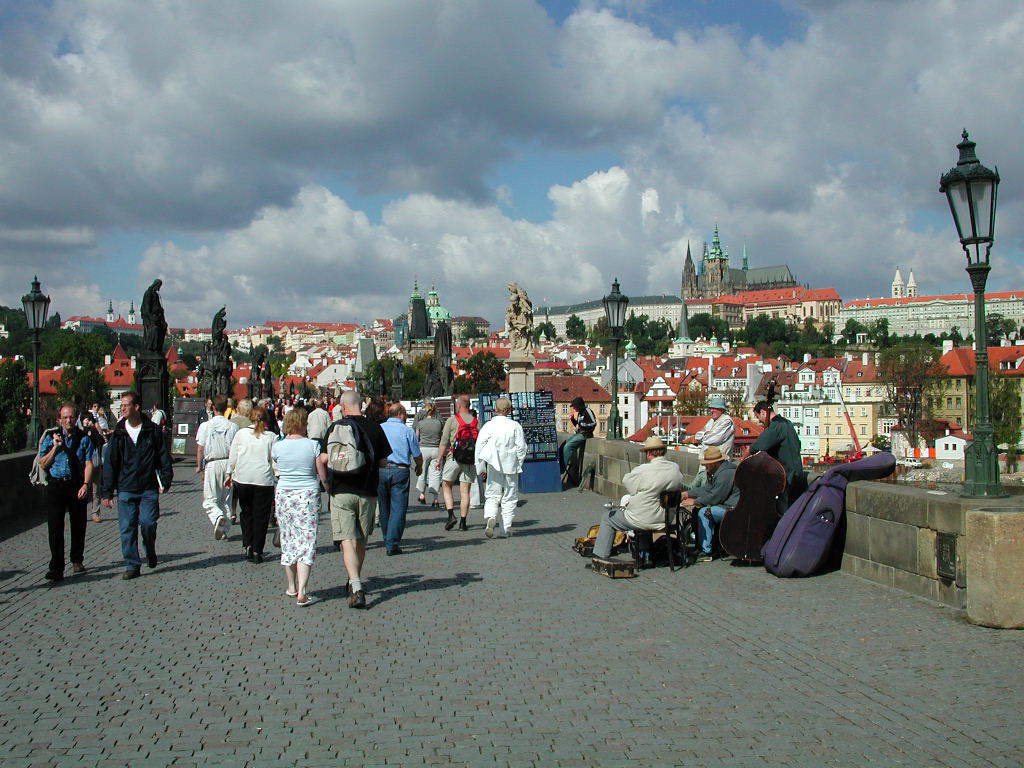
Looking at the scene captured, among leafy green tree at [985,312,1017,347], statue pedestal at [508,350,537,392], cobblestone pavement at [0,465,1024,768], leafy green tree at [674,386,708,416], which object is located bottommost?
leafy green tree at [674,386,708,416]

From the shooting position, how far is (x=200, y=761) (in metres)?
4.50

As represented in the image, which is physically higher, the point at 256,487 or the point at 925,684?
the point at 256,487

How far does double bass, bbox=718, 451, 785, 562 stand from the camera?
9367 millimetres

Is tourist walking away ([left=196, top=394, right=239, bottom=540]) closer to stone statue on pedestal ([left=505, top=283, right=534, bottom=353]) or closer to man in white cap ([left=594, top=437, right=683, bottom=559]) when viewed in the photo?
man in white cap ([left=594, top=437, right=683, bottom=559])

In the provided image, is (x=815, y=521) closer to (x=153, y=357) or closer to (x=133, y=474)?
(x=133, y=474)

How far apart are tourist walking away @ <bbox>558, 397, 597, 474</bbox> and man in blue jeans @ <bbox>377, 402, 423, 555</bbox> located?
7254mm

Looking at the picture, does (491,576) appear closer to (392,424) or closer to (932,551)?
(392,424)

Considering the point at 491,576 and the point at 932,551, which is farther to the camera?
the point at 491,576

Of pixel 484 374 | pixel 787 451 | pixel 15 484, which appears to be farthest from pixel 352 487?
pixel 484 374

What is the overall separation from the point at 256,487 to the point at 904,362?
81.0 metres

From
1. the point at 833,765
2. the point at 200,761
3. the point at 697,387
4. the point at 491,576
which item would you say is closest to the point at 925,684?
the point at 833,765

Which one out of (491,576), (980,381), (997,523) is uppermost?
(980,381)

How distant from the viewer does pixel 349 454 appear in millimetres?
8180

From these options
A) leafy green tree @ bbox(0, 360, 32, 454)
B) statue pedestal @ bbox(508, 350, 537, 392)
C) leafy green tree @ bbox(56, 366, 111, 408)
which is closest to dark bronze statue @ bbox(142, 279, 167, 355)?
statue pedestal @ bbox(508, 350, 537, 392)
